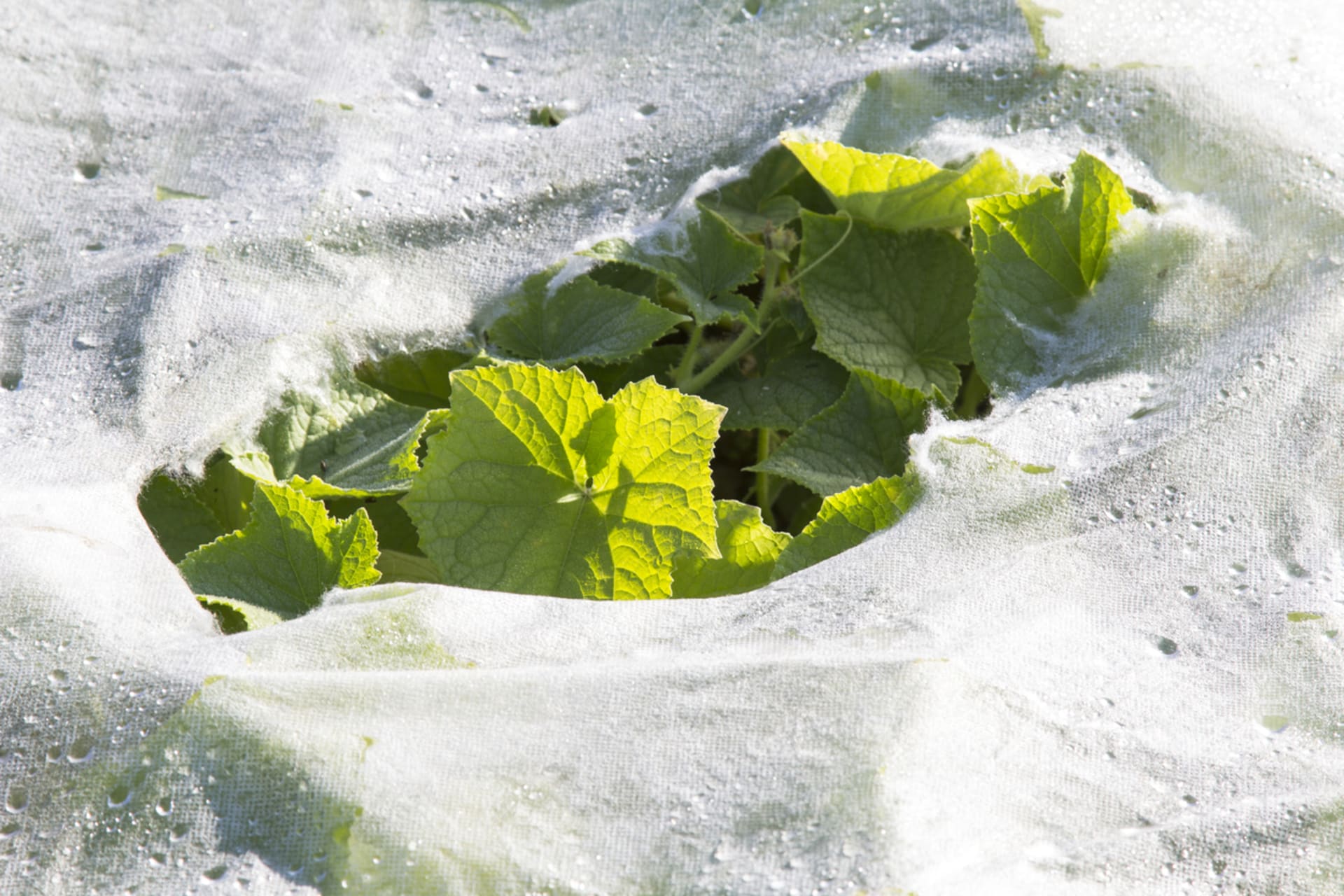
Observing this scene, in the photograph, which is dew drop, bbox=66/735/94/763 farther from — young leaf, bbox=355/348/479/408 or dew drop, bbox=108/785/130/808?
young leaf, bbox=355/348/479/408

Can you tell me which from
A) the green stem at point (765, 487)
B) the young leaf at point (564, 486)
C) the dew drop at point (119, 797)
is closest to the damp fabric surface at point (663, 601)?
the dew drop at point (119, 797)

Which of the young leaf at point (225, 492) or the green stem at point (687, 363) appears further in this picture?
the green stem at point (687, 363)

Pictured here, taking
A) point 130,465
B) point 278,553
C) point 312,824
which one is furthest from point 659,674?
point 130,465

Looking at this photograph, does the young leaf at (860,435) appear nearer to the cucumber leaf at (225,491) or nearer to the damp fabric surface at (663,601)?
the damp fabric surface at (663,601)

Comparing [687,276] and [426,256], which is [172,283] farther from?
[687,276]

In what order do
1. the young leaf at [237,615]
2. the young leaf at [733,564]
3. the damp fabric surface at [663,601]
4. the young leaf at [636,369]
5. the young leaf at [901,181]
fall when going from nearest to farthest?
the damp fabric surface at [663,601], the young leaf at [237,615], the young leaf at [733,564], the young leaf at [901,181], the young leaf at [636,369]

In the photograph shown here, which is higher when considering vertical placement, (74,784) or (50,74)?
(50,74)

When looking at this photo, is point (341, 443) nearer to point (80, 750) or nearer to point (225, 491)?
point (225, 491)
